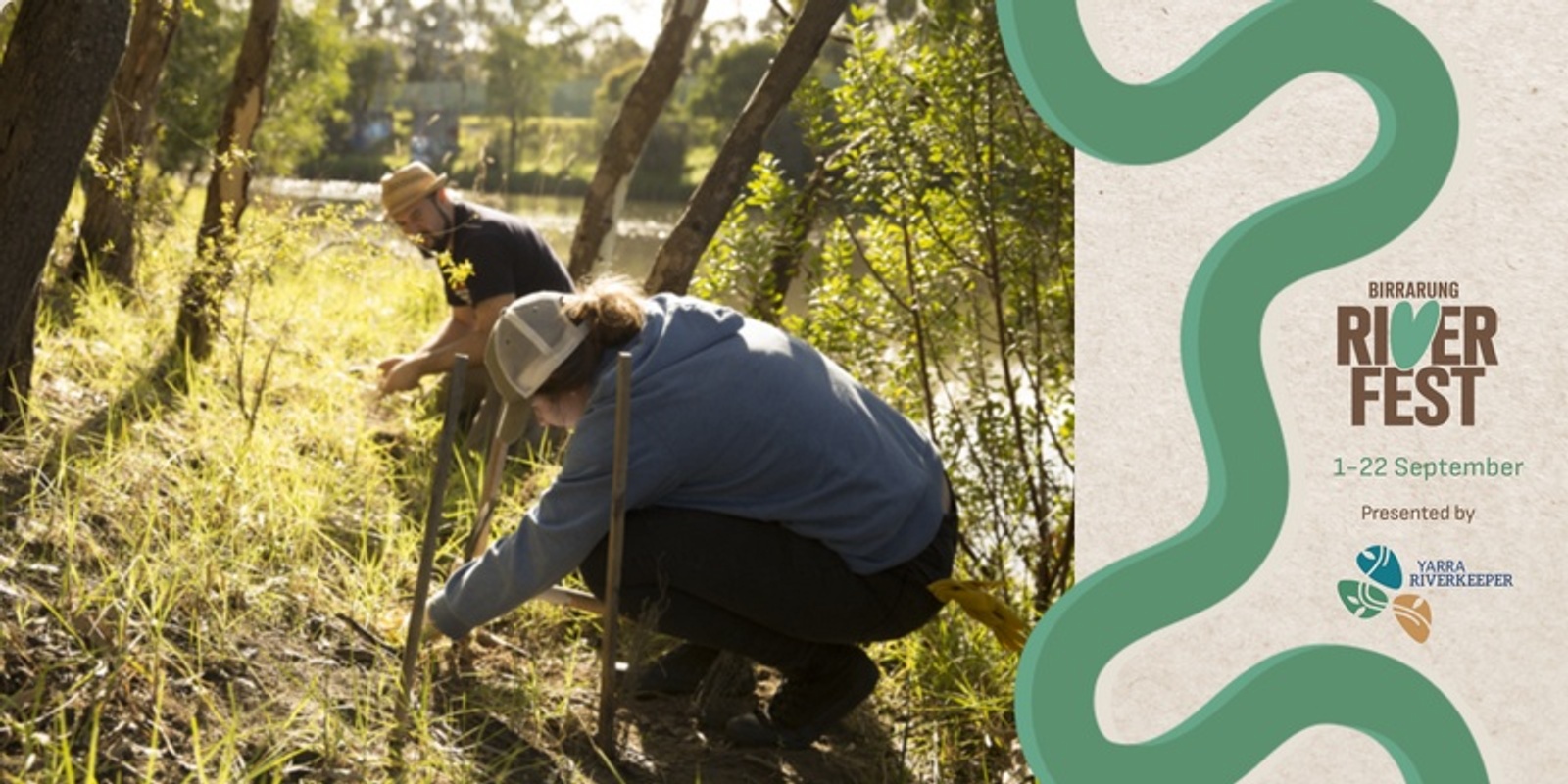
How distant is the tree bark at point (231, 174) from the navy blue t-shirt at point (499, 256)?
0.70 meters

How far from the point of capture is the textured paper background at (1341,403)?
2.95m

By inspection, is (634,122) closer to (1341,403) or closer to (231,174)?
(231,174)

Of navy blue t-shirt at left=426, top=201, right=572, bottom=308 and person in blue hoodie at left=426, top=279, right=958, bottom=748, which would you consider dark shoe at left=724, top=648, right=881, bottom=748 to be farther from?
navy blue t-shirt at left=426, top=201, right=572, bottom=308

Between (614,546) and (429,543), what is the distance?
0.36 metres

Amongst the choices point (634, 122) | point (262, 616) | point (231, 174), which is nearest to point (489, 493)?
point (262, 616)

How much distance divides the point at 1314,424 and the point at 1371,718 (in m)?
0.48

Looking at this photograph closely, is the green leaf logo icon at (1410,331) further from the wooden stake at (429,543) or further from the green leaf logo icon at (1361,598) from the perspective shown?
the wooden stake at (429,543)

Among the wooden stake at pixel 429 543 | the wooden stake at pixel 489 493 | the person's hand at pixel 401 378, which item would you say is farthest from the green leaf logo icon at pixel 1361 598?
the person's hand at pixel 401 378

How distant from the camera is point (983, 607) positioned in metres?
3.89

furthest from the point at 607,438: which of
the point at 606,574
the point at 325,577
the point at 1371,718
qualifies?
the point at 1371,718

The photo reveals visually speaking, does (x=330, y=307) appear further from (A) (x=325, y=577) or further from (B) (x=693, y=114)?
(B) (x=693, y=114)

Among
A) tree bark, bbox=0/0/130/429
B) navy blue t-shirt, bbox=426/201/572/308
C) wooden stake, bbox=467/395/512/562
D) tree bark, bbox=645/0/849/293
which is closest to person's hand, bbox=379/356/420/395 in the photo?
navy blue t-shirt, bbox=426/201/572/308

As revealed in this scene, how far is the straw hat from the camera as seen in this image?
19.1 ft

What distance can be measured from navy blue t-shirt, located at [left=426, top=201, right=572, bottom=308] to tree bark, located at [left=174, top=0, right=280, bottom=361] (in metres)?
0.70
